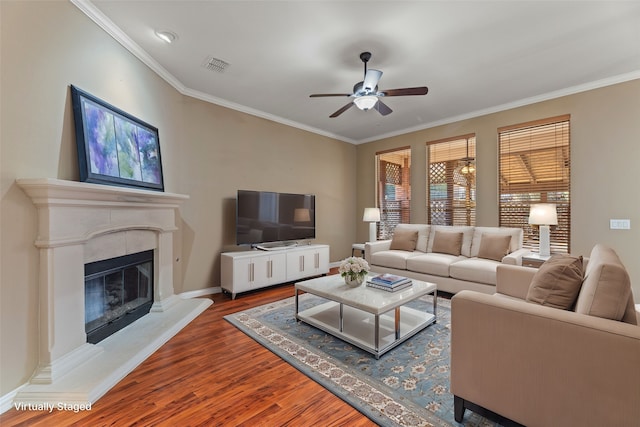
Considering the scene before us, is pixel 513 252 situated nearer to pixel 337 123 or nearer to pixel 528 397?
pixel 528 397

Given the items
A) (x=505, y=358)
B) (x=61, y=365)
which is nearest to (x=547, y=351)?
(x=505, y=358)

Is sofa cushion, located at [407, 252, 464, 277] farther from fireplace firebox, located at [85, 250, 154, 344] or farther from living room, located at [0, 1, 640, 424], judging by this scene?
fireplace firebox, located at [85, 250, 154, 344]

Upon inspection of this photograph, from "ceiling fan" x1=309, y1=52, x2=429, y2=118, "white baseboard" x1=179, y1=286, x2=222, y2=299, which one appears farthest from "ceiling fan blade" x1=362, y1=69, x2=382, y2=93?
"white baseboard" x1=179, y1=286, x2=222, y2=299

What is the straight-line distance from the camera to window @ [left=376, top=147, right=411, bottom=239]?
565 centimetres

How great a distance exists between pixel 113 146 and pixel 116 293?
54.0 inches

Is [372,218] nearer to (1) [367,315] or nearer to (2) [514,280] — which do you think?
(1) [367,315]

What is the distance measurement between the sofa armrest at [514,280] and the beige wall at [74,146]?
344cm

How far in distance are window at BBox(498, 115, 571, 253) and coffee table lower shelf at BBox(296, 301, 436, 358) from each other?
2.36m

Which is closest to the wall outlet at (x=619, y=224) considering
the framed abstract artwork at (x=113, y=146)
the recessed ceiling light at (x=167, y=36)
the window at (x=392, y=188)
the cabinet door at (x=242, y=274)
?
the window at (x=392, y=188)

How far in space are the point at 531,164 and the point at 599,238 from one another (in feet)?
4.08

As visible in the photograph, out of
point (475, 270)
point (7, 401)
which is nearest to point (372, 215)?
point (475, 270)

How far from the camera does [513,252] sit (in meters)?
3.75

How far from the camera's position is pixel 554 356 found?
1.26 meters

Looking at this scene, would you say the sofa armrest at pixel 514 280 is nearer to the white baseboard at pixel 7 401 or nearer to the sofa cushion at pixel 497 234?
the sofa cushion at pixel 497 234
